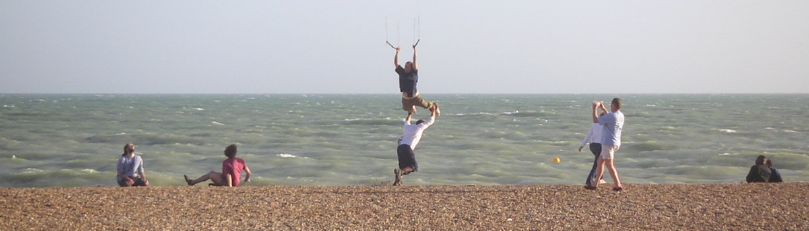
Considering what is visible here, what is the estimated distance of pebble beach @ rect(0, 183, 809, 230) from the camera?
33.4 ft

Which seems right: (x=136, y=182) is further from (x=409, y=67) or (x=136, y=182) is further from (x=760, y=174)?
(x=760, y=174)

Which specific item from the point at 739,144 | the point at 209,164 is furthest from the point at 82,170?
the point at 739,144

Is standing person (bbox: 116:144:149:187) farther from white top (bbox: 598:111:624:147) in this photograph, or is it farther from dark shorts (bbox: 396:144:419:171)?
white top (bbox: 598:111:624:147)

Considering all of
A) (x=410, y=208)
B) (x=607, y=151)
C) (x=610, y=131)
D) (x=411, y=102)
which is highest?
(x=411, y=102)

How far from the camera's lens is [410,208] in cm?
1124

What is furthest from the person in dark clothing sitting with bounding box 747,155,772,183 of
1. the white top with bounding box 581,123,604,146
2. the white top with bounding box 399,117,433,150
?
the white top with bounding box 399,117,433,150

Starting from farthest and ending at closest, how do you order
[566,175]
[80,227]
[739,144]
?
[739,144]
[566,175]
[80,227]

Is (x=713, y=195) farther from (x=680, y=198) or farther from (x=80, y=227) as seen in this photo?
(x=80, y=227)

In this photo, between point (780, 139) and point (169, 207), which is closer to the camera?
point (169, 207)

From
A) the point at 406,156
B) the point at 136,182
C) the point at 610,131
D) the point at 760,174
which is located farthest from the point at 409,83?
the point at 760,174

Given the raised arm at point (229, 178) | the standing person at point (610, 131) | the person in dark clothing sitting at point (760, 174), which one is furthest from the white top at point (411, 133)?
the person in dark clothing sitting at point (760, 174)

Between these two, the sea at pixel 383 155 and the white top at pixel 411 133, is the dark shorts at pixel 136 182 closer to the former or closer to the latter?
the white top at pixel 411 133

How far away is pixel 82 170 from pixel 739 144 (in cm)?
2330

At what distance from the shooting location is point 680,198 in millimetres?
12094
